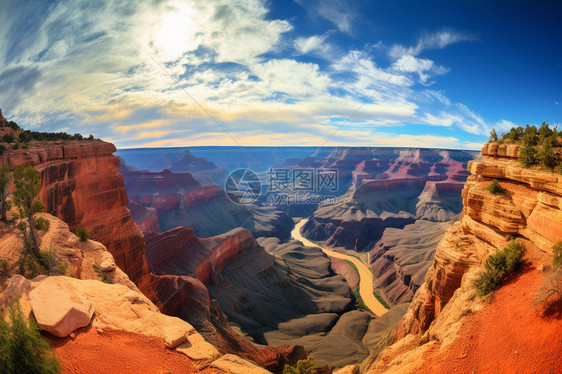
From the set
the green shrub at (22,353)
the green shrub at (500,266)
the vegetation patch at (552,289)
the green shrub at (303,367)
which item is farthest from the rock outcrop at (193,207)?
the vegetation patch at (552,289)

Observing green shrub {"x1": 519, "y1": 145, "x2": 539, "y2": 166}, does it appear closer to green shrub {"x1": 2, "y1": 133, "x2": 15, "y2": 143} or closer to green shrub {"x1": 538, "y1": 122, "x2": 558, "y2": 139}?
green shrub {"x1": 538, "y1": 122, "x2": 558, "y2": 139}

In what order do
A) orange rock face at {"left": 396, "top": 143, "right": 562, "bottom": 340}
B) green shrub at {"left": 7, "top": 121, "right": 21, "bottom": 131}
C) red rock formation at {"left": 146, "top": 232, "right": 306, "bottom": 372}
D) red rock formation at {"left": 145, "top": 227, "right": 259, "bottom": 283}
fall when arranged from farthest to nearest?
red rock formation at {"left": 145, "top": 227, "right": 259, "bottom": 283}, green shrub at {"left": 7, "top": 121, "right": 21, "bottom": 131}, red rock formation at {"left": 146, "top": 232, "right": 306, "bottom": 372}, orange rock face at {"left": 396, "top": 143, "right": 562, "bottom": 340}

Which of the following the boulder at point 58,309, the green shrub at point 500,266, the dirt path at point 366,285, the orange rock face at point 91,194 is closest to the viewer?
the boulder at point 58,309

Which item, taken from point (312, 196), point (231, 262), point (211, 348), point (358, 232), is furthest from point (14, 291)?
point (312, 196)

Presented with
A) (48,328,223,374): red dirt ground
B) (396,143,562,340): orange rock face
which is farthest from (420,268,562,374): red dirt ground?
(48,328,223,374): red dirt ground

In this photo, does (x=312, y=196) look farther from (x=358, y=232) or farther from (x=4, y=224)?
(x=4, y=224)

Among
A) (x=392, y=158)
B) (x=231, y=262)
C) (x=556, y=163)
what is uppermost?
(x=392, y=158)

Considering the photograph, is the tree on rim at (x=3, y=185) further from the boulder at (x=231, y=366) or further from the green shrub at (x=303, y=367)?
the green shrub at (x=303, y=367)
